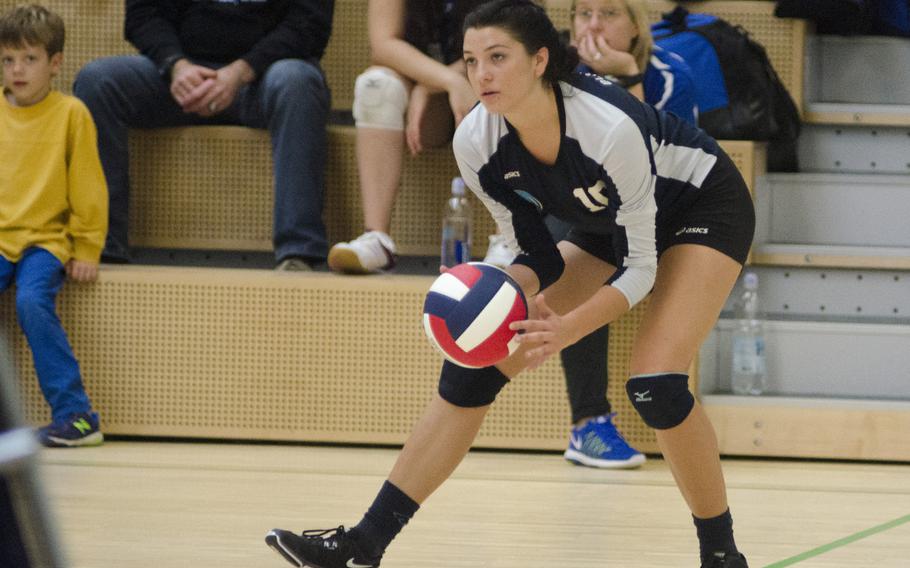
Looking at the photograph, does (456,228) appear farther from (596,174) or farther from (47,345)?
(596,174)

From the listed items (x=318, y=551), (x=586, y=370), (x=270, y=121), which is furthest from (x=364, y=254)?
(x=318, y=551)

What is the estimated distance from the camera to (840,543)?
10.5 ft

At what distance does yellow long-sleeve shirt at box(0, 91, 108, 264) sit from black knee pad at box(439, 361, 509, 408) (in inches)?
82.5

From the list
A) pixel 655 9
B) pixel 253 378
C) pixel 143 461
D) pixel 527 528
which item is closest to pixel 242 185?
pixel 253 378

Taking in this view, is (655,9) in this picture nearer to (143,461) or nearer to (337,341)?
(337,341)

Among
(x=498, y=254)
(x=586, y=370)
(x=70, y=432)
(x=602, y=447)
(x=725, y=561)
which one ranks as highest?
(x=498, y=254)

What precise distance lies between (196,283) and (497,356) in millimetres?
2155

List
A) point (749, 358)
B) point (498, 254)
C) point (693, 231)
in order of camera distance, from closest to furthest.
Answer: point (693, 231)
point (498, 254)
point (749, 358)

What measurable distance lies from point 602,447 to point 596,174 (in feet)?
5.65

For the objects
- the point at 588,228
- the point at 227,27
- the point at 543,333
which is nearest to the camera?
the point at 543,333

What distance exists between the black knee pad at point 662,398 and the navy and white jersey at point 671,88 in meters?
1.89

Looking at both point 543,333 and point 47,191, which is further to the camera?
point 47,191

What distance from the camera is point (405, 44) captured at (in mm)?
4633

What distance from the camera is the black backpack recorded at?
15.7 ft
